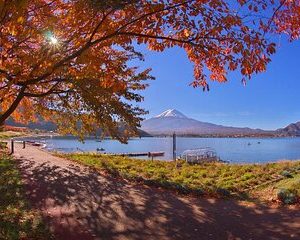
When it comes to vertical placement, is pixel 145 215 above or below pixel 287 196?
below

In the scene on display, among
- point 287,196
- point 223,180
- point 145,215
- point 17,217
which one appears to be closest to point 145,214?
point 145,215

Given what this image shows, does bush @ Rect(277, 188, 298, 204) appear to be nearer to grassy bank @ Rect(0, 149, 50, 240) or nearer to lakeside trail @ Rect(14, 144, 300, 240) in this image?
lakeside trail @ Rect(14, 144, 300, 240)

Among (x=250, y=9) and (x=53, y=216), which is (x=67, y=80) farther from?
(x=250, y=9)

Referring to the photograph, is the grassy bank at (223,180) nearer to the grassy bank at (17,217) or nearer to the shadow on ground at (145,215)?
the shadow on ground at (145,215)

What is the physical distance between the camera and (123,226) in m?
9.94

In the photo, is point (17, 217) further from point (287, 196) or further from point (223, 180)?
point (223, 180)

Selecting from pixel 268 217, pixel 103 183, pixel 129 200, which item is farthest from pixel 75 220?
pixel 103 183

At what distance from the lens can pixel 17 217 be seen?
10539mm

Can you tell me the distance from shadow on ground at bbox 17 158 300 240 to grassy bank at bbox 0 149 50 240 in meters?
0.32

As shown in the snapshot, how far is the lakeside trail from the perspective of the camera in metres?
9.39

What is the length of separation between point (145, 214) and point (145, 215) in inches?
4.6

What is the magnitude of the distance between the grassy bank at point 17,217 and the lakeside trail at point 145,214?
0.32 m

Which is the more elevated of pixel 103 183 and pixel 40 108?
pixel 40 108

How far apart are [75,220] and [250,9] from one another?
6.31 metres
